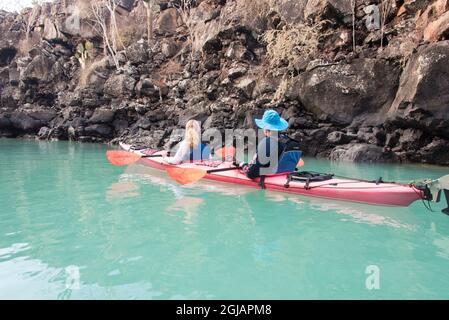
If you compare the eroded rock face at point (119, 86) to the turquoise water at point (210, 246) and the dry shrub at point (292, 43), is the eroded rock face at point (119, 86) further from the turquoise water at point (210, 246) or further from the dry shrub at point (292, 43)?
the turquoise water at point (210, 246)

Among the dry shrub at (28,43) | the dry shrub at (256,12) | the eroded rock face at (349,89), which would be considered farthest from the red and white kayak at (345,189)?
the dry shrub at (28,43)

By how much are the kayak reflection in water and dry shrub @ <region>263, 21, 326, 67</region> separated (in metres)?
8.02

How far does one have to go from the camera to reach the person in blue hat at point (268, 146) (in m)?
6.54

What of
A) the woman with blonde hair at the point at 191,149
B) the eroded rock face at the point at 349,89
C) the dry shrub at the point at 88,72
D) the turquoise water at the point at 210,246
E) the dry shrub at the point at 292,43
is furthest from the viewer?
the dry shrub at the point at 88,72

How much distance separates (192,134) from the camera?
858 centimetres

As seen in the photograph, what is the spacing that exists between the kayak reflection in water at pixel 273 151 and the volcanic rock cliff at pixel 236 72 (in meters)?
5.11

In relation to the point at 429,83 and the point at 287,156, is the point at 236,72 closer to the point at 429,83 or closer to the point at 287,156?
the point at 429,83

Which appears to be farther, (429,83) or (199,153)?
(429,83)

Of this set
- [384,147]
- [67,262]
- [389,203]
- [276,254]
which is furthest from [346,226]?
[384,147]

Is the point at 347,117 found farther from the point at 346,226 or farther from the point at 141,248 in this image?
the point at 141,248

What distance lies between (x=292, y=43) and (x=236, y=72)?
9.59 ft

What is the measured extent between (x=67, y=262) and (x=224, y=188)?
13.1 ft

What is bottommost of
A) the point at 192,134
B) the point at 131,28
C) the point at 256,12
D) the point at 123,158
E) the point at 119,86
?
the point at 123,158

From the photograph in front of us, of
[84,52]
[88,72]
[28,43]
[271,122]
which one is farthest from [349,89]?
[28,43]
